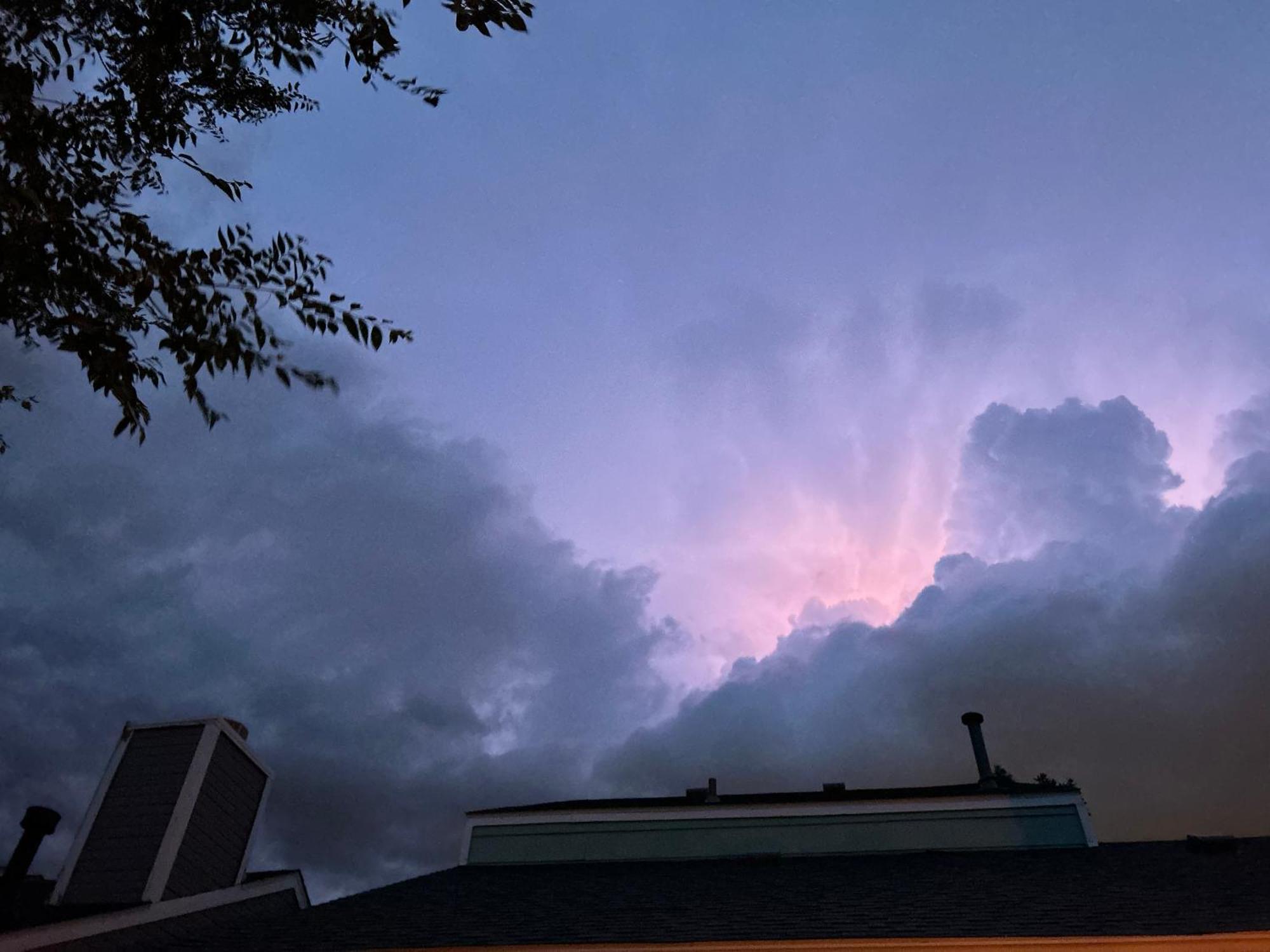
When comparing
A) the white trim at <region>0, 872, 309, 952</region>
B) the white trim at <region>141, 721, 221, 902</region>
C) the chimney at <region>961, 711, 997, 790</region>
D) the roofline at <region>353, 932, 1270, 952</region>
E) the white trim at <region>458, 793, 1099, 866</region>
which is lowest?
the roofline at <region>353, 932, 1270, 952</region>

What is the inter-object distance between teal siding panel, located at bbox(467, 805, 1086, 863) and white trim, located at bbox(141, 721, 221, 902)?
18.7 feet

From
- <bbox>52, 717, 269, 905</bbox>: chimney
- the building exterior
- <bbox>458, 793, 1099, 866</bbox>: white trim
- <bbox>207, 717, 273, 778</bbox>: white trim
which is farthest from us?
<bbox>458, 793, 1099, 866</bbox>: white trim

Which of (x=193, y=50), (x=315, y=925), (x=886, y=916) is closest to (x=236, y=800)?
(x=315, y=925)

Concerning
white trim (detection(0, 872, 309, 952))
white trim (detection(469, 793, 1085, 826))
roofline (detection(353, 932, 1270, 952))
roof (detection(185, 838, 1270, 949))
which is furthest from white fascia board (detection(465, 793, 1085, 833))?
roofline (detection(353, 932, 1270, 952))

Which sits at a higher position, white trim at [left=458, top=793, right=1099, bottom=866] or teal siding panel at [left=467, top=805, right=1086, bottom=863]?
white trim at [left=458, top=793, right=1099, bottom=866]

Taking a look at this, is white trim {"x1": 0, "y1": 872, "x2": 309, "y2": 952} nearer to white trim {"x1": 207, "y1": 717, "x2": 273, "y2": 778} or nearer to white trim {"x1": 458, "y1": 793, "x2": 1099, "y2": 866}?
white trim {"x1": 207, "y1": 717, "x2": 273, "y2": 778}

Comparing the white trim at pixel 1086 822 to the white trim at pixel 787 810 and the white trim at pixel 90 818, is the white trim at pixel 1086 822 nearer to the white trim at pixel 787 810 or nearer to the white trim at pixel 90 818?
the white trim at pixel 787 810

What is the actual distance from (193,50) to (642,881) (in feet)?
39.4

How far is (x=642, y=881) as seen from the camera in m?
12.5

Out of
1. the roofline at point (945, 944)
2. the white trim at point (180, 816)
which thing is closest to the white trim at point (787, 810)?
the white trim at point (180, 816)

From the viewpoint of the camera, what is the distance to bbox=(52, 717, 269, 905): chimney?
11375 millimetres

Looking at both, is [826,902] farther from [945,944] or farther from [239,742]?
[239,742]

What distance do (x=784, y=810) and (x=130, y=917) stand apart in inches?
414

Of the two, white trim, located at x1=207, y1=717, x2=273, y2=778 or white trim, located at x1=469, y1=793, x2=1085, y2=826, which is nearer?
white trim, located at x1=207, y1=717, x2=273, y2=778
